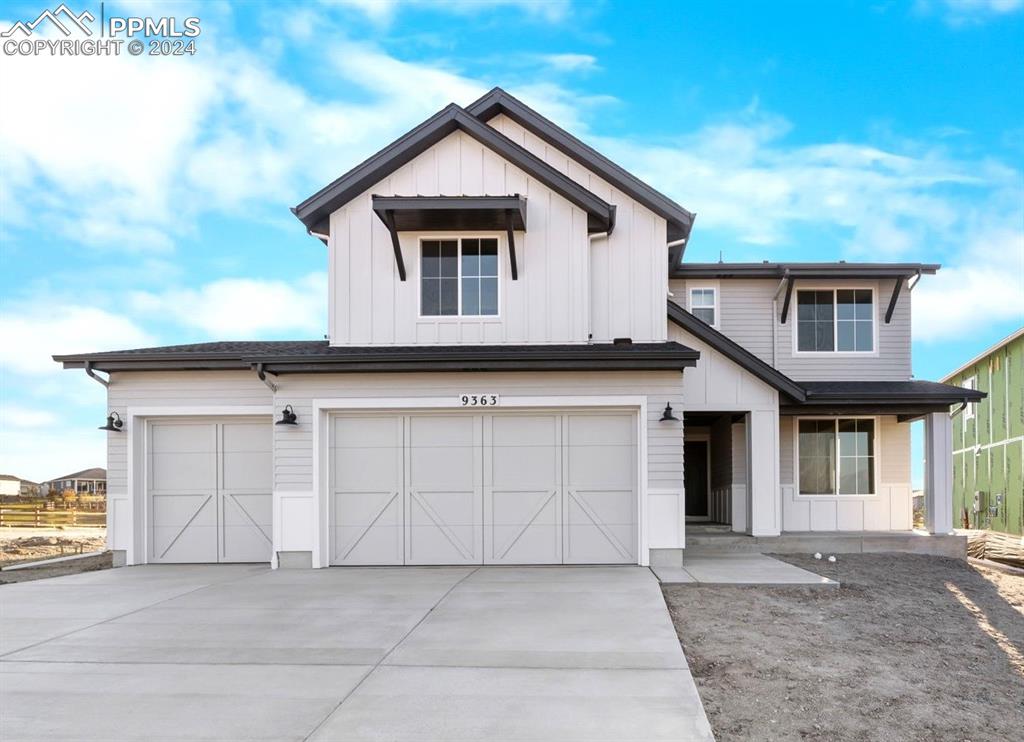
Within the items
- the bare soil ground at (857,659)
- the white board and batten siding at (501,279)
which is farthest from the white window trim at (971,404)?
the white board and batten siding at (501,279)

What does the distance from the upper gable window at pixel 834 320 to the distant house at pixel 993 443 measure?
1012 centimetres

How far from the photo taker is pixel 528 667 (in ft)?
22.0

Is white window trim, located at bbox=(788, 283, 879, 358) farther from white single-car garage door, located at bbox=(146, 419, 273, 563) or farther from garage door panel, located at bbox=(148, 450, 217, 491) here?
garage door panel, located at bbox=(148, 450, 217, 491)

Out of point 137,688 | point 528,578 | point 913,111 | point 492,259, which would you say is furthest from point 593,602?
point 913,111

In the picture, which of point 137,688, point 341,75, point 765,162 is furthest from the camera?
point 765,162

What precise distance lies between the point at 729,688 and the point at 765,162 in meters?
17.8

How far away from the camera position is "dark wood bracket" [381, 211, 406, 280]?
12594 mm

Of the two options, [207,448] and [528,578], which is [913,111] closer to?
[528,578]

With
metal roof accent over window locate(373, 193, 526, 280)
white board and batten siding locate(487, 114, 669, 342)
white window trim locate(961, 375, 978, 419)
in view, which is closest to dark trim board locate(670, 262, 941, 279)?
white board and batten siding locate(487, 114, 669, 342)

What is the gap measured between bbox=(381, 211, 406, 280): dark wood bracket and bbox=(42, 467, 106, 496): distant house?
2103 inches

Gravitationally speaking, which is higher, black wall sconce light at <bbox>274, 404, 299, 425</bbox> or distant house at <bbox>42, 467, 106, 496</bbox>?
black wall sconce light at <bbox>274, 404, 299, 425</bbox>

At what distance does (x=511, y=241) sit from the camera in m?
12.7

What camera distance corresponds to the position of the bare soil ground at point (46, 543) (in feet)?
64.5

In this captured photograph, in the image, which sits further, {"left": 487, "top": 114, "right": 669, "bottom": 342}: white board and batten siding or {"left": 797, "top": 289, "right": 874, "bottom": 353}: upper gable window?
{"left": 797, "top": 289, "right": 874, "bottom": 353}: upper gable window
